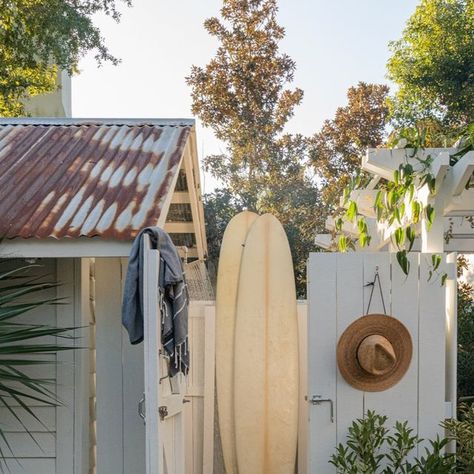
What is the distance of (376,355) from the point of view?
4.81 m

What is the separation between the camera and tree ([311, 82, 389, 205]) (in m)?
15.6

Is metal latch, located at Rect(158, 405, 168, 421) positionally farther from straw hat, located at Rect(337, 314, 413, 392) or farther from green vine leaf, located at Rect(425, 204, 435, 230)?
green vine leaf, located at Rect(425, 204, 435, 230)

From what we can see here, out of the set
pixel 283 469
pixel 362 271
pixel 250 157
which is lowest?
pixel 283 469

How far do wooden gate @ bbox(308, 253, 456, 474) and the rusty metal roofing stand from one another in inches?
48.1

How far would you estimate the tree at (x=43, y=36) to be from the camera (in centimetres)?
1238

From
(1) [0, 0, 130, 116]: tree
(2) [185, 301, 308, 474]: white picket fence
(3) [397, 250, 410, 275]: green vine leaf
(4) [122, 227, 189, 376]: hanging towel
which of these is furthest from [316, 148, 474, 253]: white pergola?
(1) [0, 0, 130, 116]: tree

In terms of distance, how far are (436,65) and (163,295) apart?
42.3 feet

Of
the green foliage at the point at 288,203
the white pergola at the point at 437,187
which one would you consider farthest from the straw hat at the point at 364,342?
the green foliage at the point at 288,203

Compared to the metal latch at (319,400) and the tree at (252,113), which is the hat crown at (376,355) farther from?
the tree at (252,113)

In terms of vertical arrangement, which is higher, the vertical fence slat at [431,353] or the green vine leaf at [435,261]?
the green vine leaf at [435,261]

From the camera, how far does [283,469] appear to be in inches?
235

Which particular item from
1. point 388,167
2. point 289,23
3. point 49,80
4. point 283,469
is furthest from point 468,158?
point 289,23

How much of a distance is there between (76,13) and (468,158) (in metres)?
9.51

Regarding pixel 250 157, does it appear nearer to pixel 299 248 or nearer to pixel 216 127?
pixel 216 127
